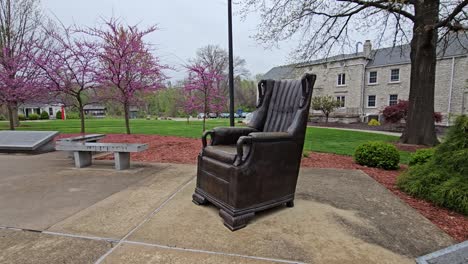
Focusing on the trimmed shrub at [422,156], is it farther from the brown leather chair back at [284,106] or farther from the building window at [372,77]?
the building window at [372,77]

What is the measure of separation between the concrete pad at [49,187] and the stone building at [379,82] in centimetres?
1500

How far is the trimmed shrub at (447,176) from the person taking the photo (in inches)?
102

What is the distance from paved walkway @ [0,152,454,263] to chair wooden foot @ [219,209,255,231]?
0.05m

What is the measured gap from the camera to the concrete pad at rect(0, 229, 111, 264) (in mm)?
1635

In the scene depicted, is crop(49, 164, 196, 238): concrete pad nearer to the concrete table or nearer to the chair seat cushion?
the chair seat cushion

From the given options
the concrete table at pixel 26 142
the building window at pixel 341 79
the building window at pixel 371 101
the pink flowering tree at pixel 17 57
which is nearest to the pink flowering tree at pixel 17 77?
the pink flowering tree at pixel 17 57

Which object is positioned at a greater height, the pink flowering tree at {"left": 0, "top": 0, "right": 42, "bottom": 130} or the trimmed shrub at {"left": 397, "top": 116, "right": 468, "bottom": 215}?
the pink flowering tree at {"left": 0, "top": 0, "right": 42, "bottom": 130}

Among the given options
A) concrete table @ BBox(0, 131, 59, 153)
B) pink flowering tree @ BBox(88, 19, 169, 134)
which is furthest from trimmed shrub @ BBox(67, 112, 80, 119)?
concrete table @ BBox(0, 131, 59, 153)

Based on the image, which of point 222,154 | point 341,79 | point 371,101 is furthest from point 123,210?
point 341,79

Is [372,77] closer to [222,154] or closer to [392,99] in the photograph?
[392,99]

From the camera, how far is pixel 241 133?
3.02 m

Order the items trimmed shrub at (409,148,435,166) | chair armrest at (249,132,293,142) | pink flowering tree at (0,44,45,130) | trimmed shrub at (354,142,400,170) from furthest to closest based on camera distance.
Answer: pink flowering tree at (0,44,45,130) < trimmed shrub at (354,142,400,170) < trimmed shrub at (409,148,435,166) < chair armrest at (249,132,293,142)

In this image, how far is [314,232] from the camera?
2.04 m

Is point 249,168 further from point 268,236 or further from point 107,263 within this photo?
point 107,263
